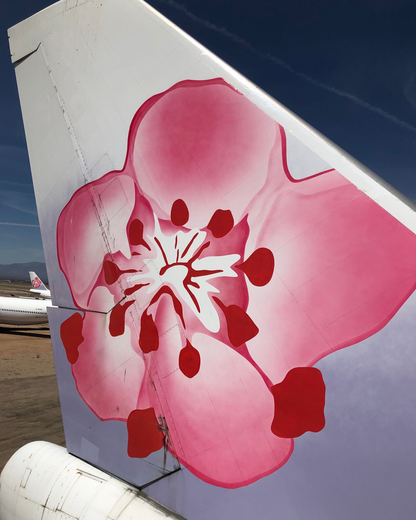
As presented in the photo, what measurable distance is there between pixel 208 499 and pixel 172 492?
0.32 metres

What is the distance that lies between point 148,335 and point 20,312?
99.1 feet

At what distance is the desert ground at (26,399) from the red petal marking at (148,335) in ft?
25.2

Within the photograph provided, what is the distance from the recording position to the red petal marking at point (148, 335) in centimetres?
271

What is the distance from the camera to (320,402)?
190 cm

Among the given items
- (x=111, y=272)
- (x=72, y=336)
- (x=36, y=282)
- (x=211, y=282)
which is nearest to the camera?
(x=211, y=282)

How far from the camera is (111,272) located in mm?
3035

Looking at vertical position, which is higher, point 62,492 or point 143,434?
point 143,434

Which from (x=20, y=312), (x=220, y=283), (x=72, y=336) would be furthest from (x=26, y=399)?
(x=20, y=312)

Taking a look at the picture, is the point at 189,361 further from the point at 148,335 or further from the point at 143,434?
the point at 143,434

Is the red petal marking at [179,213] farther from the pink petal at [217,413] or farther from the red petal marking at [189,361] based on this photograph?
the red petal marking at [189,361]

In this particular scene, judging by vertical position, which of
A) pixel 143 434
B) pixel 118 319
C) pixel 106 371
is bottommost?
pixel 143 434

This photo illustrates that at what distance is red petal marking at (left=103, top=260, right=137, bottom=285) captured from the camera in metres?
2.99

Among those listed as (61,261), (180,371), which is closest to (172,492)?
(180,371)

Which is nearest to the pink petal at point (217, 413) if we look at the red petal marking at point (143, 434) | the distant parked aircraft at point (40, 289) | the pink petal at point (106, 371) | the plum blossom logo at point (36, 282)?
the red petal marking at point (143, 434)
